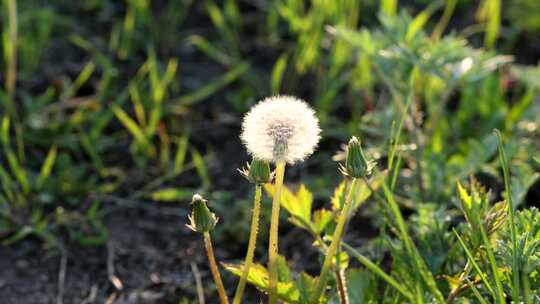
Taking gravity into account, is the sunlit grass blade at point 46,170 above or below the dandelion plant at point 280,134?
below

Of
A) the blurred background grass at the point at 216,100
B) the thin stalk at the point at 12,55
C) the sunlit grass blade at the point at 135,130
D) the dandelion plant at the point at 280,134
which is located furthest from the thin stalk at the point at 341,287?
the thin stalk at the point at 12,55

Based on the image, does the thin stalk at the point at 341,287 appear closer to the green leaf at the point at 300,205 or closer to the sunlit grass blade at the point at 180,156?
the green leaf at the point at 300,205

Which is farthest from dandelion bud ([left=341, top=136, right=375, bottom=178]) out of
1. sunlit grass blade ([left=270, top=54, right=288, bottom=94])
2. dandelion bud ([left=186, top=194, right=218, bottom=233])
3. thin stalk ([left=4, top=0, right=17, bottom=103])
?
thin stalk ([left=4, top=0, right=17, bottom=103])

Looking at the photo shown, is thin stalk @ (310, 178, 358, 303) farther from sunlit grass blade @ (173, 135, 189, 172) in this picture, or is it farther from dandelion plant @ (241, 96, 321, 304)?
sunlit grass blade @ (173, 135, 189, 172)

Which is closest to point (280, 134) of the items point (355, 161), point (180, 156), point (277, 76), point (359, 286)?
point (355, 161)

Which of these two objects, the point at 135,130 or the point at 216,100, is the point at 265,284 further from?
the point at 216,100

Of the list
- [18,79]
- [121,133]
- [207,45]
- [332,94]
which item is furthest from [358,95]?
[18,79]
